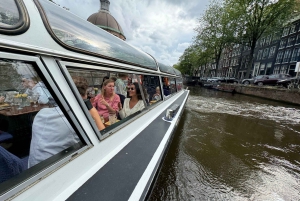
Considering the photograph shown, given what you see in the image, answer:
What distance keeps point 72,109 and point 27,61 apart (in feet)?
1.33

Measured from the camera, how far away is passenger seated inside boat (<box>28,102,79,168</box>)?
1165 millimetres

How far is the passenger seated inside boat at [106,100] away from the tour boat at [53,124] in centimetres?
60

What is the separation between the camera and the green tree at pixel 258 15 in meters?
17.0

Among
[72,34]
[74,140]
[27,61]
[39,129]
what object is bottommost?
[74,140]

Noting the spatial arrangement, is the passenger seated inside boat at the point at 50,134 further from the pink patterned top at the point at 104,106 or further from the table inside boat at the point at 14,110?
the pink patterned top at the point at 104,106

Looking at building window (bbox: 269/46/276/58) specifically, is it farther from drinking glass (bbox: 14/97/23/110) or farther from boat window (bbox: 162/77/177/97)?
drinking glass (bbox: 14/97/23/110)

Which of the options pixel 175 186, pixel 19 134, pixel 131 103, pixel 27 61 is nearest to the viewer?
pixel 27 61

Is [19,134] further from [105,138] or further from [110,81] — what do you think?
[110,81]

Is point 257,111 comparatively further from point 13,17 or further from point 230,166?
point 13,17

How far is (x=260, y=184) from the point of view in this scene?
260 centimetres

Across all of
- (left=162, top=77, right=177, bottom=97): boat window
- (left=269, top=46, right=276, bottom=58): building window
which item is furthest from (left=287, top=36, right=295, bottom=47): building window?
(left=162, top=77, right=177, bottom=97): boat window

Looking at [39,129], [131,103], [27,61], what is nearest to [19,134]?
[39,129]

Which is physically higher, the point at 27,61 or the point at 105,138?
the point at 27,61

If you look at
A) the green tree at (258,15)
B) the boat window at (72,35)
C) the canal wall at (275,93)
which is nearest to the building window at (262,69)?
the green tree at (258,15)
